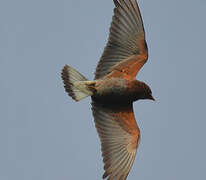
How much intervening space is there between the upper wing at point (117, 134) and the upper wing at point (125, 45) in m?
0.80

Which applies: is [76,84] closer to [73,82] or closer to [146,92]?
[73,82]

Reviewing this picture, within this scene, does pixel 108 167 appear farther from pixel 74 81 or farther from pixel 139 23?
pixel 139 23

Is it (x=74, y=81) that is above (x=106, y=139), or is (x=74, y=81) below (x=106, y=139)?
above

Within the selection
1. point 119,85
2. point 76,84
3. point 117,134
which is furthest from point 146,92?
point 76,84

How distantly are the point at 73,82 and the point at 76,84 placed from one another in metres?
0.10

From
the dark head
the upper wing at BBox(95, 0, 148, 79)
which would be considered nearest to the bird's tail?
the upper wing at BBox(95, 0, 148, 79)

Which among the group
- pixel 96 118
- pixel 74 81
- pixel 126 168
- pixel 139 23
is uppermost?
pixel 139 23

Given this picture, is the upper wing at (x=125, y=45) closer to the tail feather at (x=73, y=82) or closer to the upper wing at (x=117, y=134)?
the tail feather at (x=73, y=82)

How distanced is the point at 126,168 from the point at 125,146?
554 mm

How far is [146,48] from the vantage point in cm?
1390

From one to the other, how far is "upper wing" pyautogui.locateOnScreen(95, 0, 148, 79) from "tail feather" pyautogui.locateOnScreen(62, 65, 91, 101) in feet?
1.39

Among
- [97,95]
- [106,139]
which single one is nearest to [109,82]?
[97,95]

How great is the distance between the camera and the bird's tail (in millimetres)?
13789

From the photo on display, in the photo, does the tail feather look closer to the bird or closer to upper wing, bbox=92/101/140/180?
the bird
